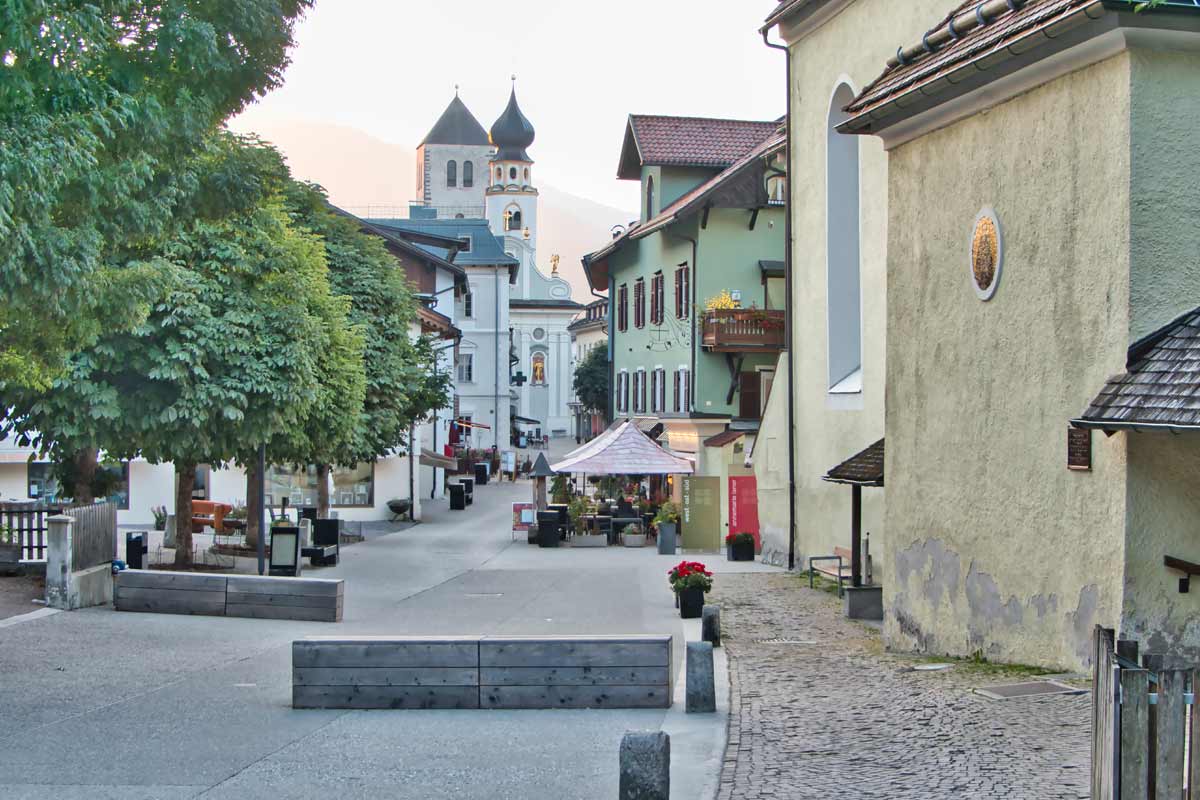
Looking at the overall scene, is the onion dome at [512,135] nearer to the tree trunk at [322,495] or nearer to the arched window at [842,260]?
the tree trunk at [322,495]

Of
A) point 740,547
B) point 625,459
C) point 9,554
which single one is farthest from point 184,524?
point 625,459

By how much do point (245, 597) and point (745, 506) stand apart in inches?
587

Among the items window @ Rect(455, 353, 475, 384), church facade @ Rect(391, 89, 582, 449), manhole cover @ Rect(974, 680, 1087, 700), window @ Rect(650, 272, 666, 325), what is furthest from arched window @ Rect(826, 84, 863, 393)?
window @ Rect(455, 353, 475, 384)

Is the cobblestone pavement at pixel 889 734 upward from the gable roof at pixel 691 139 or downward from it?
downward

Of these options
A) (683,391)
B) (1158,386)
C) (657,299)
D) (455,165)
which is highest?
(455,165)

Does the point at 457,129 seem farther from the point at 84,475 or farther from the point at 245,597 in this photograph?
the point at 245,597

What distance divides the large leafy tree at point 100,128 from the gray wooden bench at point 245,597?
17.8ft

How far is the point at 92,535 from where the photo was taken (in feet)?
66.7

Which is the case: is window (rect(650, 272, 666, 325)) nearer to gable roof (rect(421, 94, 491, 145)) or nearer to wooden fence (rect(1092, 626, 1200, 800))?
wooden fence (rect(1092, 626, 1200, 800))

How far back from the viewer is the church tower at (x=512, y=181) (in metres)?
130

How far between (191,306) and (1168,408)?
51.1ft

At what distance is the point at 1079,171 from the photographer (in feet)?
39.2

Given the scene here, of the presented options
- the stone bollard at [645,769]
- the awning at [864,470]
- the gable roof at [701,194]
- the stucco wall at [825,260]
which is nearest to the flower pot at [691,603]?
the awning at [864,470]

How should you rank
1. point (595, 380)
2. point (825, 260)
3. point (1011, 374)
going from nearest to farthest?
point (1011, 374), point (825, 260), point (595, 380)
